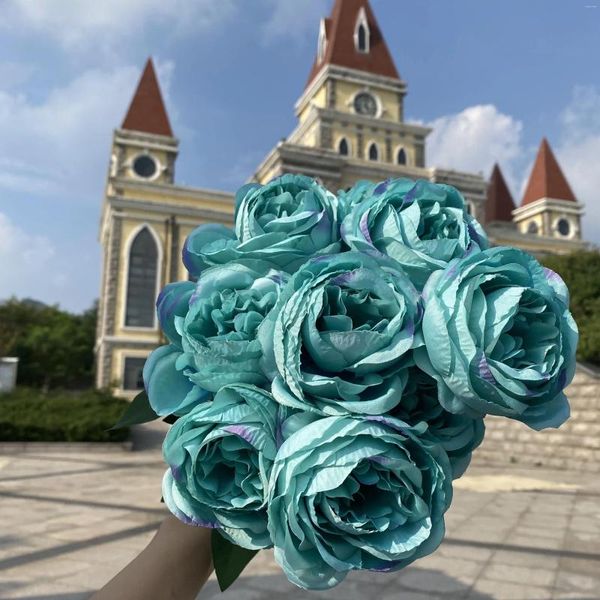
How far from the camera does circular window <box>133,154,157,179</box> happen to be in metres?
28.3

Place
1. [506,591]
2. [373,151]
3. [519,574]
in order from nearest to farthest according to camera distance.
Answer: [506,591] → [519,574] → [373,151]

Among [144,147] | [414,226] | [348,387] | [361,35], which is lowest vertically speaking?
[348,387]

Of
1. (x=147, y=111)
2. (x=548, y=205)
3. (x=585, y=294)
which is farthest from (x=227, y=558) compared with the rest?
(x=548, y=205)

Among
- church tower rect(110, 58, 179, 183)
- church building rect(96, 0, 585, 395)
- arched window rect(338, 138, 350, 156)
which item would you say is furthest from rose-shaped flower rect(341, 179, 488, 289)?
arched window rect(338, 138, 350, 156)

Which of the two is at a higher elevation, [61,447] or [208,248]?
[208,248]

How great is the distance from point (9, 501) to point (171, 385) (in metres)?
6.72

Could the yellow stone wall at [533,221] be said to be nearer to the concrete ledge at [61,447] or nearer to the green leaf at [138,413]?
the concrete ledge at [61,447]

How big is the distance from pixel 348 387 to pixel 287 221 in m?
0.28

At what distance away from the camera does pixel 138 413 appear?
87 centimetres

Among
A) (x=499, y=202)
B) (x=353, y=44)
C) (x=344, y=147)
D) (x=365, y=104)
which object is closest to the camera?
(x=344, y=147)

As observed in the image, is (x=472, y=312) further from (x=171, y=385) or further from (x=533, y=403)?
(x=171, y=385)

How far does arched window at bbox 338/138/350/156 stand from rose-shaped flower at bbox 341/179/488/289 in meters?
30.0

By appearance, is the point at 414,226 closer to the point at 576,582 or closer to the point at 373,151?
the point at 576,582

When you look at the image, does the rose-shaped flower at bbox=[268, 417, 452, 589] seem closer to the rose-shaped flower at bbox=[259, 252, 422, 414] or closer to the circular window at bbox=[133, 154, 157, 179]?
the rose-shaped flower at bbox=[259, 252, 422, 414]
